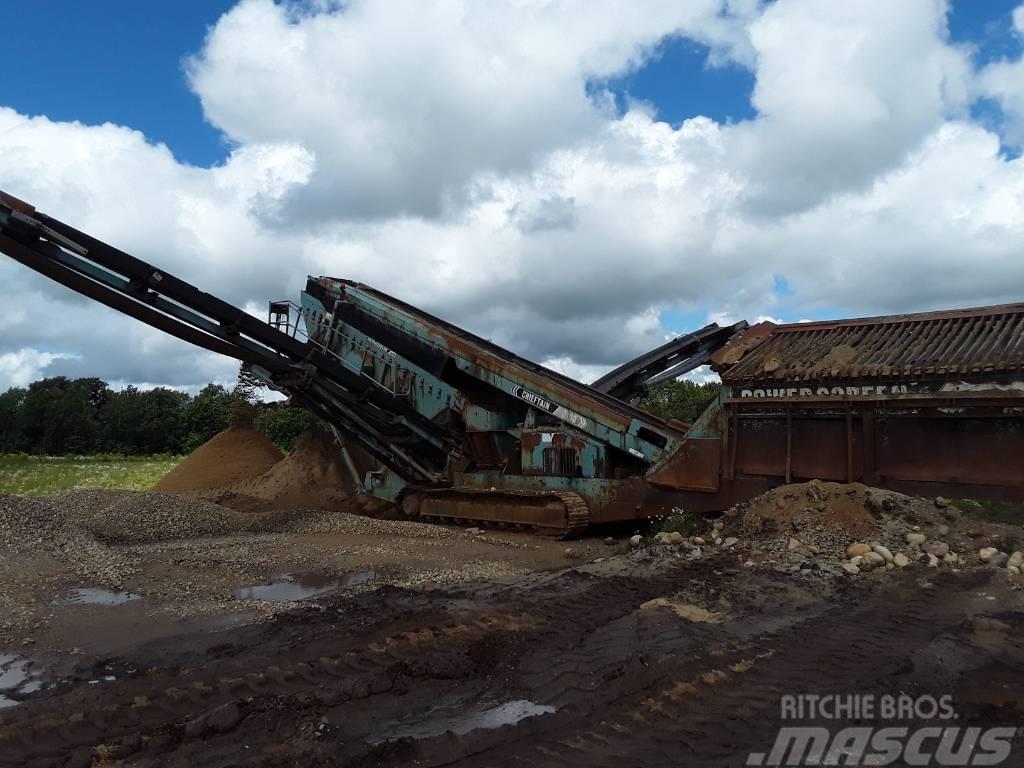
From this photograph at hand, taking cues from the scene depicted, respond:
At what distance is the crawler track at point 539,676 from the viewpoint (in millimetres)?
3006

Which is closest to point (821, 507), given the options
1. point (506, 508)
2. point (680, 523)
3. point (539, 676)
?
point (680, 523)

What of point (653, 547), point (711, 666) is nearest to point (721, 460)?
point (653, 547)

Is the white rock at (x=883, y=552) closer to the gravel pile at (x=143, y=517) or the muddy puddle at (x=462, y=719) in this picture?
the muddy puddle at (x=462, y=719)

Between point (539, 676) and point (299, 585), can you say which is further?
point (299, 585)

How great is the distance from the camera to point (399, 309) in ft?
37.8

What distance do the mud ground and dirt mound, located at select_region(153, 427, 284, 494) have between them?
808 cm

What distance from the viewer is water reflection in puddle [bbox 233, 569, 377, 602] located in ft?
19.9

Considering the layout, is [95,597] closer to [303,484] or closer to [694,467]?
[694,467]

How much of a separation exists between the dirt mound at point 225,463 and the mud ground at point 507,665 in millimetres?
8083

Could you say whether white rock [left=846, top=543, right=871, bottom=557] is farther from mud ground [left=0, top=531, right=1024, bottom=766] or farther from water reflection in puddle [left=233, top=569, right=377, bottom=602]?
water reflection in puddle [left=233, top=569, right=377, bottom=602]

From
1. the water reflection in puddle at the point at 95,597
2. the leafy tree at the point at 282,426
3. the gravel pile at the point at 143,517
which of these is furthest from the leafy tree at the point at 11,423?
the water reflection in puddle at the point at 95,597

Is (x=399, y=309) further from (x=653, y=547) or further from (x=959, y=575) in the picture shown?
(x=959, y=575)

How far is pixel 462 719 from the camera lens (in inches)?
132

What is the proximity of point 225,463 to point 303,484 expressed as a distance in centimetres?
270
